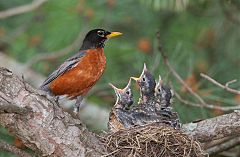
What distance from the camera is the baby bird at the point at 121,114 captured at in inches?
235

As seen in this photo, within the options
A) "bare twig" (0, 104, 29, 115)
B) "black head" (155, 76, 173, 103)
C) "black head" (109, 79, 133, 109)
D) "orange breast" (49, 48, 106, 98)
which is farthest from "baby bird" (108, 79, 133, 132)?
"bare twig" (0, 104, 29, 115)

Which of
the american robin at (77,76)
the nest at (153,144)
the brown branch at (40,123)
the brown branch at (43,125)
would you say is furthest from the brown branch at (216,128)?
the american robin at (77,76)

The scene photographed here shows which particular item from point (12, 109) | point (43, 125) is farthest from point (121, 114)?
point (12, 109)

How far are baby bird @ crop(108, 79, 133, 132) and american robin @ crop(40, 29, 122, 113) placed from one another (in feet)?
1.22

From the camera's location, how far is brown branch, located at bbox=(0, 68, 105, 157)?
4.79 metres

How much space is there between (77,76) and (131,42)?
3.95 m

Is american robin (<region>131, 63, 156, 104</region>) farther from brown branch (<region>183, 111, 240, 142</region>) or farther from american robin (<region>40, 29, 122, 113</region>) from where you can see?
brown branch (<region>183, 111, 240, 142</region>)

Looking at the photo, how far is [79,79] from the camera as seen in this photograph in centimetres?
656

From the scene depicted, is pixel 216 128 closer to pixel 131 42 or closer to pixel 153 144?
pixel 153 144

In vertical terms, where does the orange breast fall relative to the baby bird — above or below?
above

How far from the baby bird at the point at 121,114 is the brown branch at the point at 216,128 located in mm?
489

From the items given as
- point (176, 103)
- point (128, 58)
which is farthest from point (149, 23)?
point (176, 103)

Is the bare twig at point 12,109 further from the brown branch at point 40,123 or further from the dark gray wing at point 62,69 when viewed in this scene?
the dark gray wing at point 62,69

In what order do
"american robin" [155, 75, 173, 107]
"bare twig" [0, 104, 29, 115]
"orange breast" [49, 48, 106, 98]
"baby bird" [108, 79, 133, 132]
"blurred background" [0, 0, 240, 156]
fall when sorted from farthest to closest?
"blurred background" [0, 0, 240, 156], "orange breast" [49, 48, 106, 98], "american robin" [155, 75, 173, 107], "baby bird" [108, 79, 133, 132], "bare twig" [0, 104, 29, 115]
